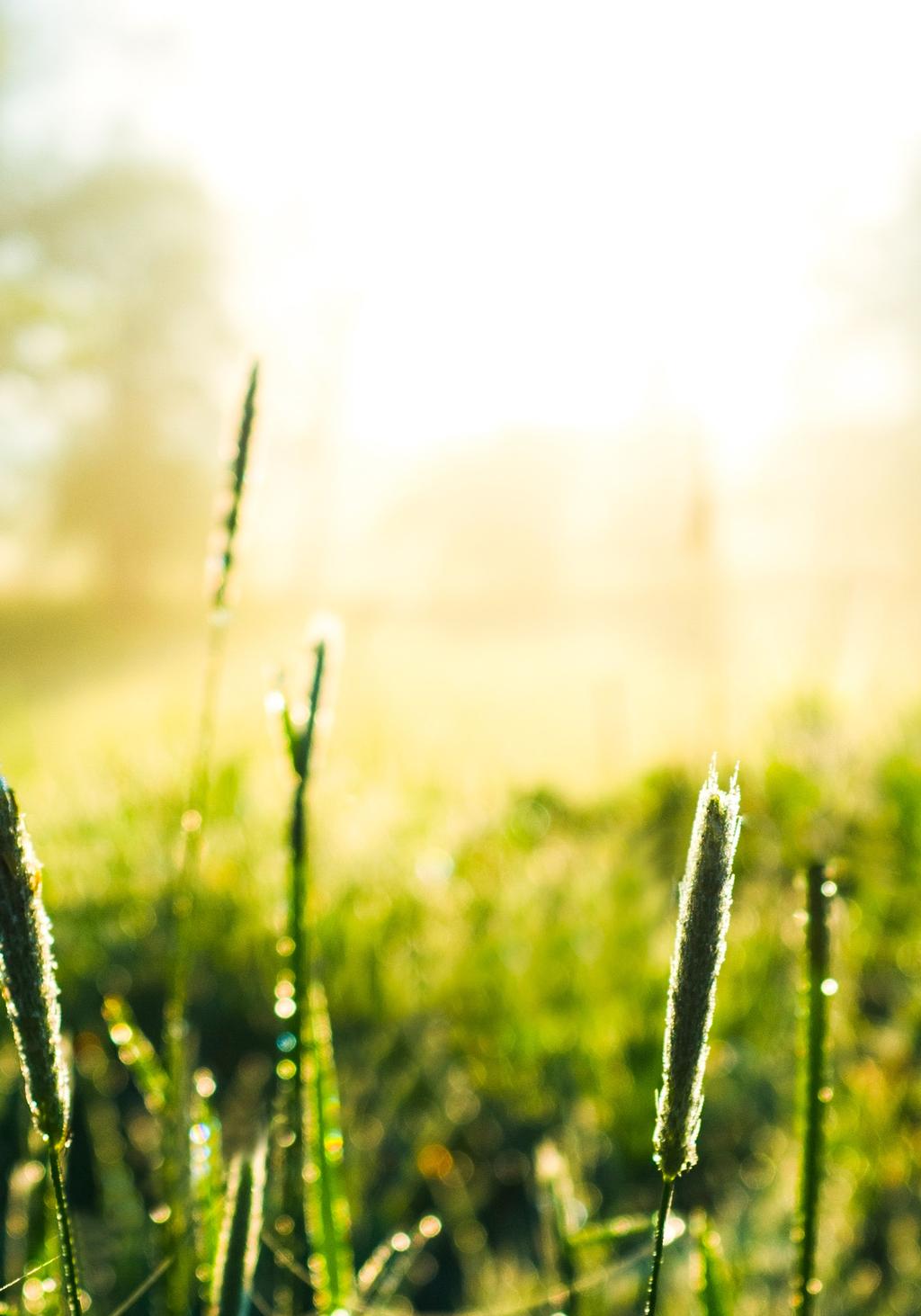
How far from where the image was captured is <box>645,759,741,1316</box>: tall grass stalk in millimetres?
328

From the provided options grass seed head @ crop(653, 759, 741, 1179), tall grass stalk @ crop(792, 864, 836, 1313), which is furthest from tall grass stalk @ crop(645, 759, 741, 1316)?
tall grass stalk @ crop(792, 864, 836, 1313)

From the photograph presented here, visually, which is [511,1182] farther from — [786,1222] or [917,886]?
[917,886]

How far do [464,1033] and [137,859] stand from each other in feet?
3.52

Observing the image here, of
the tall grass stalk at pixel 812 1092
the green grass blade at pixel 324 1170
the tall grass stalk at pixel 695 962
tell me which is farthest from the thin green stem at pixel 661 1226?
the green grass blade at pixel 324 1170

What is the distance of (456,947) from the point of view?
2178 mm

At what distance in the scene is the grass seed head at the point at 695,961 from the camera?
0.33m

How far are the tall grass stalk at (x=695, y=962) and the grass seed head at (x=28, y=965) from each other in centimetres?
20

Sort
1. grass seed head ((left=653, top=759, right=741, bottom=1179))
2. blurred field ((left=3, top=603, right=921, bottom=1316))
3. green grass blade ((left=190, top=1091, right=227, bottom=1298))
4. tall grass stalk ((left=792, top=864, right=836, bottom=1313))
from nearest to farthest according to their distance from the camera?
grass seed head ((left=653, top=759, right=741, bottom=1179)) → tall grass stalk ((left=792, top=864, right=836, bottom=1313)) → green grass blade ((left=190, top=1091, right=227, bottom=1298)) → blurred field ((left=3, top=603, right=921, bottom=1316))

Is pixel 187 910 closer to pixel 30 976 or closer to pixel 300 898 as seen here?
pixel 300 898

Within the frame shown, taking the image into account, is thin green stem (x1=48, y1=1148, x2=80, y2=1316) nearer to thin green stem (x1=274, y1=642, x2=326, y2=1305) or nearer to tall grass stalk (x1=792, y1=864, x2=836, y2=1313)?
thin green stem (x1=274, y1=642, x2=326, y2=1305)

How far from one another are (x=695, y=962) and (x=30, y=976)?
21 cm

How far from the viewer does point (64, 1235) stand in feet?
1.32

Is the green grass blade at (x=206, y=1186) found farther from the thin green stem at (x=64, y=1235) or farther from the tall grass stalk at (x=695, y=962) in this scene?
the tall grass stalk at (x=695, y=962)

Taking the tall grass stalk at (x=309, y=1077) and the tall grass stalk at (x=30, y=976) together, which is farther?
the tall grass stalk at (x=309, y=1077)
